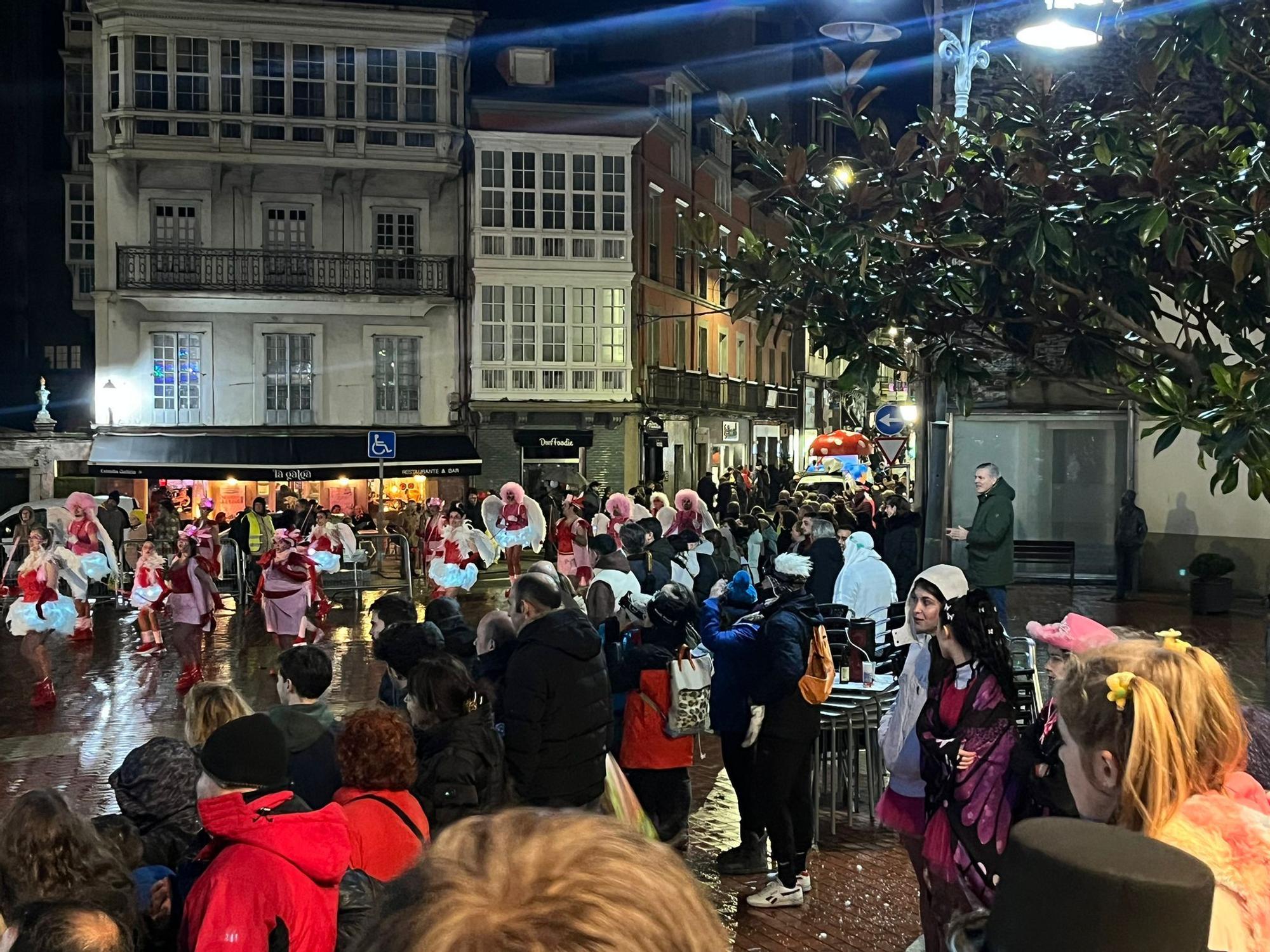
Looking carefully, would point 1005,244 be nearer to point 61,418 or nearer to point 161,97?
point 161,97

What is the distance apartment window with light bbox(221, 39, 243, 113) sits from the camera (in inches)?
1268

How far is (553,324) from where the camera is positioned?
34.9 metres

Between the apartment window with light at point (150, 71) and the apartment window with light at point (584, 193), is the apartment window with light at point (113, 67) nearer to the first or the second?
the apartment window with light at point (150, 71)

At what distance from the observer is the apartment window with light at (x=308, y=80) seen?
32.6m

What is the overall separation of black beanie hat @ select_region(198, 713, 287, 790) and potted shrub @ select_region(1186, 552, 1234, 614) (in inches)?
678

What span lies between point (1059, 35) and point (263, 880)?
5.70 m

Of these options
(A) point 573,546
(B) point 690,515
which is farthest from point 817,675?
(A) point 573,546

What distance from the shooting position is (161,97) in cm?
3206

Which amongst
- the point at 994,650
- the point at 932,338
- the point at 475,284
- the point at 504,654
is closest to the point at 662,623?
the point at 504,654

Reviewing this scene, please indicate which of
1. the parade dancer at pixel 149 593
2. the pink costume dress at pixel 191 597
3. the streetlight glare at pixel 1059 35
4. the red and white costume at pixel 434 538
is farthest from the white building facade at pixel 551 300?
the streetlight glare at pixel 1059 35

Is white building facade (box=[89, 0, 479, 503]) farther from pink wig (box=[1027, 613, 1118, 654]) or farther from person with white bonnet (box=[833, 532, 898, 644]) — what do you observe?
pink wig (box=[1027, 613, 1118, 654])

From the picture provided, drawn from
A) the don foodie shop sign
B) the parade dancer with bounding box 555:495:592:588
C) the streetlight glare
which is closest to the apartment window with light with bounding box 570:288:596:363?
the don foodie shop sign

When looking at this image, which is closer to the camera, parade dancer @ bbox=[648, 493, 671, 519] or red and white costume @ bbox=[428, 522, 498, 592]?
red and white costume @ bbox=[428, 522, 498, 592]

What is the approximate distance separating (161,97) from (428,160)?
21.8ft
